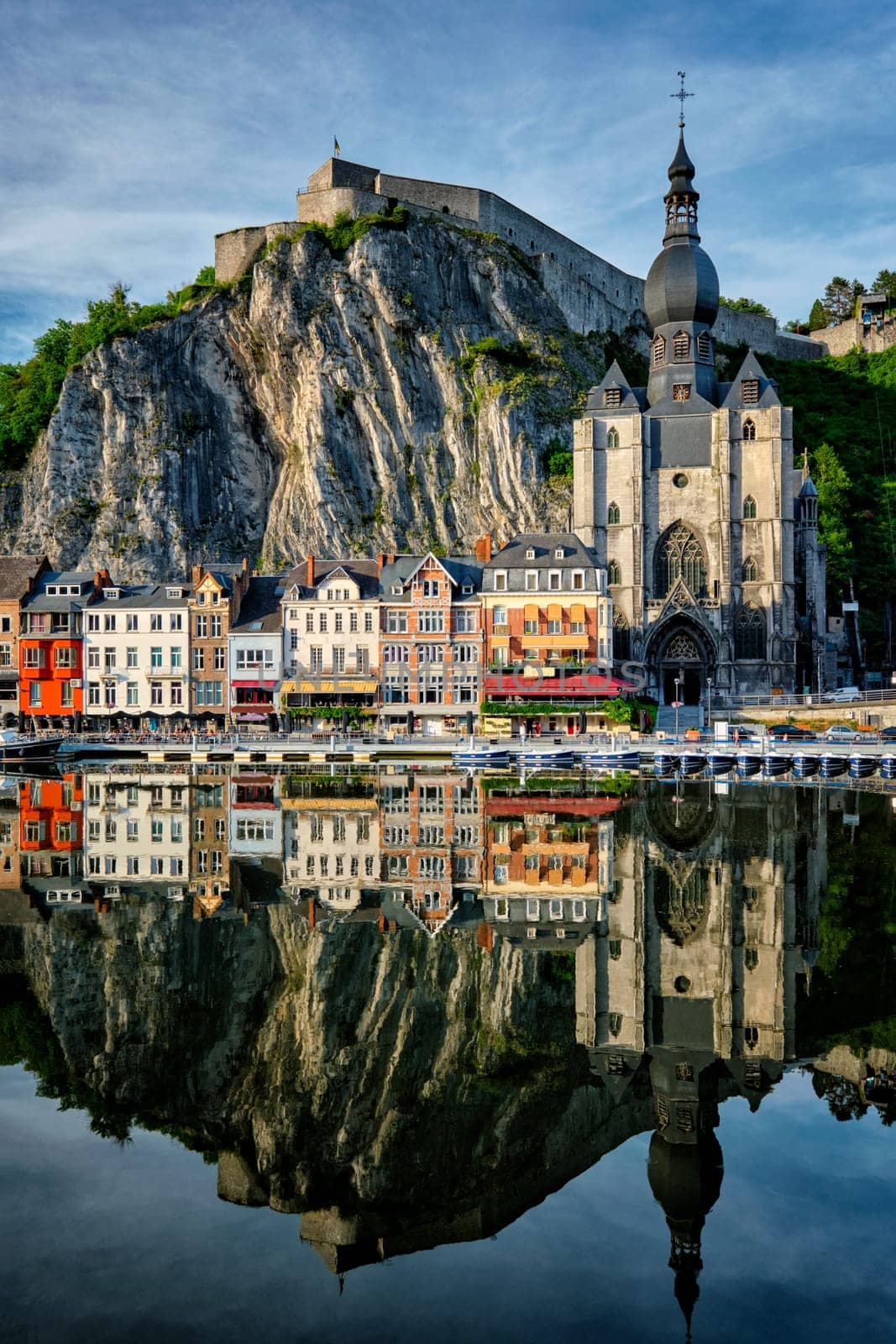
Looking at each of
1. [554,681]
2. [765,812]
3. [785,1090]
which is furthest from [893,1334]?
[554,681]

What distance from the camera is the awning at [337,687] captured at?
5100cm

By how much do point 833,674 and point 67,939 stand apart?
52.5 metres

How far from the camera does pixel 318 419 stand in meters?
67.2

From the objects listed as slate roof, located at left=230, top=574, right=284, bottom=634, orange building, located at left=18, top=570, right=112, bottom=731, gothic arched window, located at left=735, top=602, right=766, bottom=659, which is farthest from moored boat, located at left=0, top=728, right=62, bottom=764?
gothic arched window, located at left=735, top=602, right=766, bottom=659

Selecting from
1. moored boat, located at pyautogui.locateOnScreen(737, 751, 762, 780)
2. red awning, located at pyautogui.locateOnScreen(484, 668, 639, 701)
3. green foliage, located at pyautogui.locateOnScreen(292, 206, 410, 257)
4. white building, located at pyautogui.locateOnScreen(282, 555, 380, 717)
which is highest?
green foliage, located at pyautogui.locateOnScreen(292, 206, 410, 257)

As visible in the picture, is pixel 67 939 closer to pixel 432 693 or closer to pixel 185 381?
pixel 432 693

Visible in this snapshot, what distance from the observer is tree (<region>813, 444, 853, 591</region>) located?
6562 cm

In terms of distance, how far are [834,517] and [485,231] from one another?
101 ft

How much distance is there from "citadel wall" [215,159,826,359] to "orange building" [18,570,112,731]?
3120 centimetres

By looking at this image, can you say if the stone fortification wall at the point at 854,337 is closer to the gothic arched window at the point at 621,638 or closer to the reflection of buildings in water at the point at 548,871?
the gothic arched window at the point at 621,638

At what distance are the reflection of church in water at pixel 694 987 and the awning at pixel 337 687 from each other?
90.0ft

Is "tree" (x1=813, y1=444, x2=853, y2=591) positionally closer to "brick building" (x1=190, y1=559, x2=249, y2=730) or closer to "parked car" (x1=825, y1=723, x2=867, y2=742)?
"parked car" (x1=825, y1=723, x2=867, y2=742)

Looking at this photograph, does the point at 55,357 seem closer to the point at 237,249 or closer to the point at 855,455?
the point at 237,249

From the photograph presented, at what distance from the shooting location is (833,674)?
61.4 metres
